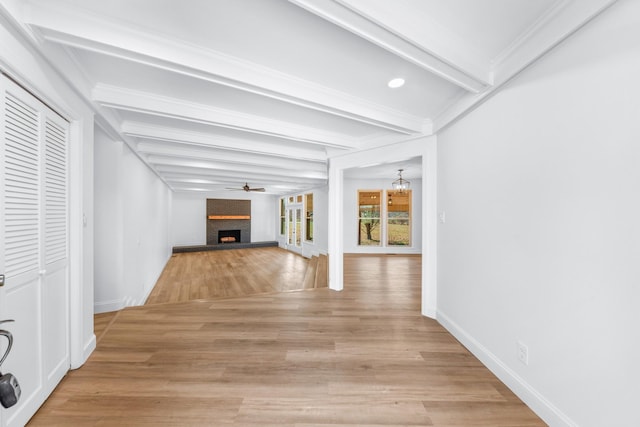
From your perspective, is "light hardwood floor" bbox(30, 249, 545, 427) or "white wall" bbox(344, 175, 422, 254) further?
"white wall" bbox(344, 175, 422, 254)

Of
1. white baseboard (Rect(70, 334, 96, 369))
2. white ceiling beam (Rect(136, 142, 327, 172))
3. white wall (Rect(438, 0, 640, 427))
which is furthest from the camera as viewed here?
white ceiling beam (Rect(136, 142, 327, 172))

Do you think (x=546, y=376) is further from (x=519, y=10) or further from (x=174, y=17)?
(x=174, y=17)

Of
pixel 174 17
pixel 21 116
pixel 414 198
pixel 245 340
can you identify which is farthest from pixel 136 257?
pixel 414 198

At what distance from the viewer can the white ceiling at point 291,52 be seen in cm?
136

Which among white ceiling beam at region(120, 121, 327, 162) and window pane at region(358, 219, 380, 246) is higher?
white ceiling beam at region(120, 121, 327, 162)

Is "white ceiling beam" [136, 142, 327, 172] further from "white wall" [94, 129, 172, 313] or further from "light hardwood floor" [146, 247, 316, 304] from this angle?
"light hardwood floor" [146, 247, 316, 304]

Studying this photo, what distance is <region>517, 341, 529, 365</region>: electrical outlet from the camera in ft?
5.44

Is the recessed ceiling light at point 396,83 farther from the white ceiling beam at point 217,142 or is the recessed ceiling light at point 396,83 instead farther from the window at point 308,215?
the window at point 308,215

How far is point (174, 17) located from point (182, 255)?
9390 mm

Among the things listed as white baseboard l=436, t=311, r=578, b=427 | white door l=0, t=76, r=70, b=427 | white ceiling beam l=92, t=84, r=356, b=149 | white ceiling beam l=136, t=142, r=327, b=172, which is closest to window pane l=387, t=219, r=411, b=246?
white ceiling beam l=136, t=142, r=327, b=172

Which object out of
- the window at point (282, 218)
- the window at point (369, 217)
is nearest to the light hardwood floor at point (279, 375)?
the window at point (369, 217)

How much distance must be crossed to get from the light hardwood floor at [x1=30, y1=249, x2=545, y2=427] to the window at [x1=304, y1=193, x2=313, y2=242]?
572 centimetres

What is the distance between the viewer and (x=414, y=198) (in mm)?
7293

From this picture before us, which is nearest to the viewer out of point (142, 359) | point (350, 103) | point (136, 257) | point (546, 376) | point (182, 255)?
point (546, 376)
